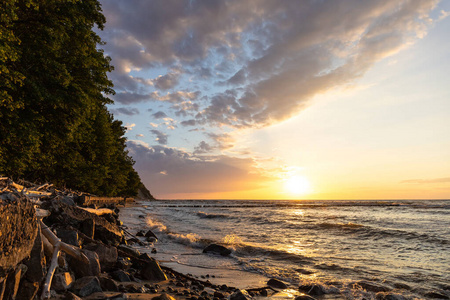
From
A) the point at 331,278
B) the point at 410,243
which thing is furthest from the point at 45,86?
the point at 410,243

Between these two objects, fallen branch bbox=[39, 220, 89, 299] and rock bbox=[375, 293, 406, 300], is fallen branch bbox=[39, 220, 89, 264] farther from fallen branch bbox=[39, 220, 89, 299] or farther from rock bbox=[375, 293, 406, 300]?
rock bbox=[375, 293, 406, 300]

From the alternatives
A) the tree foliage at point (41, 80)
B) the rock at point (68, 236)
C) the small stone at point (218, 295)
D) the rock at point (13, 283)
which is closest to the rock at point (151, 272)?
the small stone at point (218, 295)

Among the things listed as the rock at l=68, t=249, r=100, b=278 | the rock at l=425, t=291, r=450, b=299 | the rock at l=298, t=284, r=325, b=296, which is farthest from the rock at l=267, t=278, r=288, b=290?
the rock at l=68, t=249, r=100, b=278

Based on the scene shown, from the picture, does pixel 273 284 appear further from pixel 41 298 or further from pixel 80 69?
pixel 80 69

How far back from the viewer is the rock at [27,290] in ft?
11.5

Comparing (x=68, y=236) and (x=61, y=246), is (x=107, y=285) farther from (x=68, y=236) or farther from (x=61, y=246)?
(x=68, y=236)

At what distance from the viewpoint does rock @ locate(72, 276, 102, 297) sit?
457cm

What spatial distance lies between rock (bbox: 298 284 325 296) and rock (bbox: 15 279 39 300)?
646cm

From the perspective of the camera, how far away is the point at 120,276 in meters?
6.16

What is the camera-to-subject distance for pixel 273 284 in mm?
7773

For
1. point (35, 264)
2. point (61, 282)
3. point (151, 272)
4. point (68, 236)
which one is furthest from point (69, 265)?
point (151, 272)

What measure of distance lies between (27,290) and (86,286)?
4.24 feet

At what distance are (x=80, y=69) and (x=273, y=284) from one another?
16.3 m

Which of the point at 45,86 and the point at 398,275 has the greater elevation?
the point at 45,86
